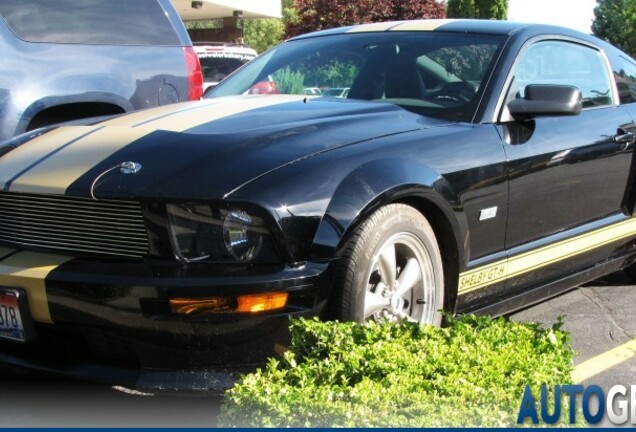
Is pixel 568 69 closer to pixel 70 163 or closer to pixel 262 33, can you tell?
pixel 70 163

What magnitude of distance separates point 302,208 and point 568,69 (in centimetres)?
250

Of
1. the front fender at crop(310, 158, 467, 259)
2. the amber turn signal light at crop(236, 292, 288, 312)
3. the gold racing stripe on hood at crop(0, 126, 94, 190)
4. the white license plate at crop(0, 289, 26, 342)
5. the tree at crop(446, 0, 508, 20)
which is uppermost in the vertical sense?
the gold racing stripe on hood at crop(0, 126, 94, 190)

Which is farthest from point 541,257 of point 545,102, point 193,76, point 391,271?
point 193,76

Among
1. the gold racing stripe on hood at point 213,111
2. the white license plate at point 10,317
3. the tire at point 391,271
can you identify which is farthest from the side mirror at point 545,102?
the white license plate at point 10,317

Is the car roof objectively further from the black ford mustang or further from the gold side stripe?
the gold side stripe

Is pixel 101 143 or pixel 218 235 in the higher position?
pixel 101 143

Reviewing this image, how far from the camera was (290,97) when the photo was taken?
4.27 m

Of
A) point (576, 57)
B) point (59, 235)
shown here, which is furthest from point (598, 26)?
point (59, 235)

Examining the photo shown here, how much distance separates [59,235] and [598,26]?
30117mm

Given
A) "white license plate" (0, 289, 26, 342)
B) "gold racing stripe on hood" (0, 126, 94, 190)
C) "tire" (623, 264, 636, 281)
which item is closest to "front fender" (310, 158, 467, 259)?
"white license plate" (0, 289, 26, 342)

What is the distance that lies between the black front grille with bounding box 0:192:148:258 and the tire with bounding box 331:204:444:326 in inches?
29.2

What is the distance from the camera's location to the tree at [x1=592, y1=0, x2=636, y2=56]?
2892 centimetres

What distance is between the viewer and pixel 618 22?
1151 inches

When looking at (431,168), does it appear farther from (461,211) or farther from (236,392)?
(236,392)
